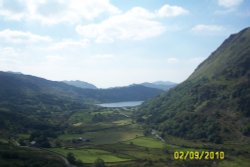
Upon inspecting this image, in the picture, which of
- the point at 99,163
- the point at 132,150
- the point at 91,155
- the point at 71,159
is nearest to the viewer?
the point at 99,163

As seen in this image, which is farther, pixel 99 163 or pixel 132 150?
pixel 132 150

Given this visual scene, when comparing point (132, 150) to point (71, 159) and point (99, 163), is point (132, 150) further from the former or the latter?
point (71, 159)

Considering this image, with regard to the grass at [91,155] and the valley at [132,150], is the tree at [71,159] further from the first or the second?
the grass at [91,155]

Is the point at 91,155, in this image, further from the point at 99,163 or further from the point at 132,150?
the point at 132,150

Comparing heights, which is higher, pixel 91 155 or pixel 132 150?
pixel 132 150

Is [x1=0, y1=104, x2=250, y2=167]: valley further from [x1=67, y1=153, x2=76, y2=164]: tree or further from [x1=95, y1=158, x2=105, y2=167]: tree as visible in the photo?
[x1=95, y1=158, x2=105, y2=167]: tree

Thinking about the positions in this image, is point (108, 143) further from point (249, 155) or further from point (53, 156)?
point (249, 155)

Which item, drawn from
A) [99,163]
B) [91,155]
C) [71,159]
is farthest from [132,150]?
[71,159]

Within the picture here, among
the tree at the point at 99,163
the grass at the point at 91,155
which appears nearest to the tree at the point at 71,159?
the grass at the point at 91,155

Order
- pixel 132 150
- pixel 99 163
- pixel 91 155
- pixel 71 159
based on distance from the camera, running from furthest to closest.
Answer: pixel 132 150 < pixel 91 155 < pixel 71 159 < pixel 99 163

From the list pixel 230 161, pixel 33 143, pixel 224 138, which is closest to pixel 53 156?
pixel 33 143
